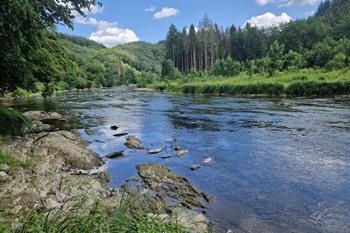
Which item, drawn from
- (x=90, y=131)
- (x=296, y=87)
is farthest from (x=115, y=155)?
(x=296, y=87)

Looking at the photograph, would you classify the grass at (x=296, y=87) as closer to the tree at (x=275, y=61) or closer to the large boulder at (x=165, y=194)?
the tree at (x=275, y=61)

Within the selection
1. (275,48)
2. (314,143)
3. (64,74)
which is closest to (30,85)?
(64,74)

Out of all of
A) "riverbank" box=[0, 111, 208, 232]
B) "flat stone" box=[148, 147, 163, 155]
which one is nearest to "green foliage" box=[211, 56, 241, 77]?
"flat stone" box=[148, 147, 163, 155]

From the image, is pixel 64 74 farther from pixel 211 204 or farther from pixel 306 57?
pixel 306 57

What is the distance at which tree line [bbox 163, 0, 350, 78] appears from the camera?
278ft

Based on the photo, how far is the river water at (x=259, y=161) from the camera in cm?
912

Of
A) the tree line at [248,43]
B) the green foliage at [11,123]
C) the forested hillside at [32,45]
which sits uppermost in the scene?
the tree line at [248,43]

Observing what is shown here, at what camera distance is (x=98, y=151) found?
666 inches

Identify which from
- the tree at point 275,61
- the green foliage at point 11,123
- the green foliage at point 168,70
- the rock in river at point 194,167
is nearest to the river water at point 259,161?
the rock in river at point 194,167

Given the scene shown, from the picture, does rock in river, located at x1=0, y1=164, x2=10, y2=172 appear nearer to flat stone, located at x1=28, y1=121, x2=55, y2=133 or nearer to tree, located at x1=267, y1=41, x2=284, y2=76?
flat stone, located at x1=28, y1=121, x2=55, y2=133

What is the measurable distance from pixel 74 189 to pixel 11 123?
942 cm

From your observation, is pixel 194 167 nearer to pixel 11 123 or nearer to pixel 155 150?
pixel 155 150

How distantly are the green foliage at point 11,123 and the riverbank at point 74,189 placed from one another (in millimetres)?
1258

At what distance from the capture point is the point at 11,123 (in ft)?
57.7
